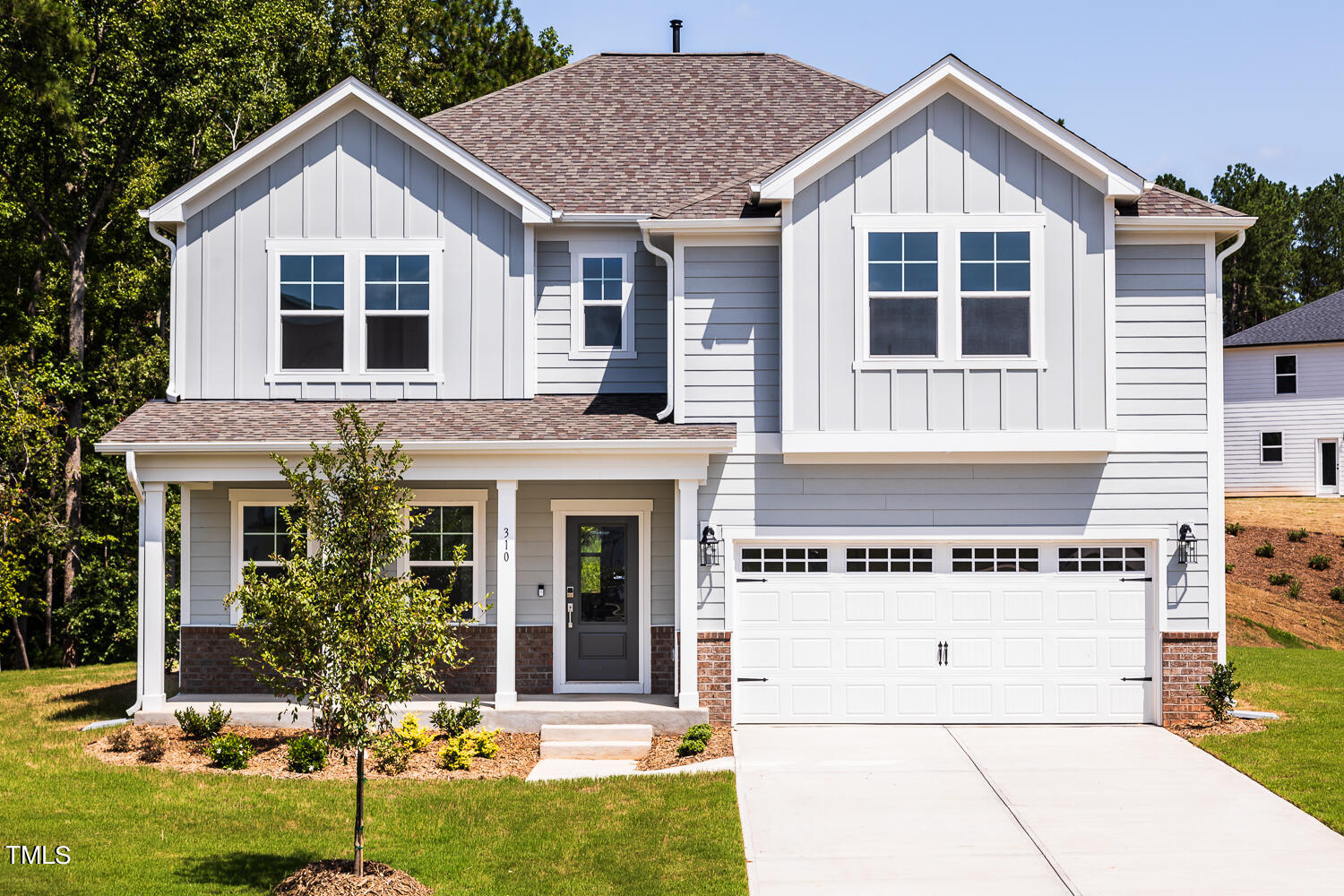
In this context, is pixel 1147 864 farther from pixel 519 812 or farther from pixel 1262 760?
pixel 519 812

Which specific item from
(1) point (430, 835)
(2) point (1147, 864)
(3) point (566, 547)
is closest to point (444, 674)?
(3) point (566, 547)

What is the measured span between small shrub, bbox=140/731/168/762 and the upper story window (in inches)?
1399

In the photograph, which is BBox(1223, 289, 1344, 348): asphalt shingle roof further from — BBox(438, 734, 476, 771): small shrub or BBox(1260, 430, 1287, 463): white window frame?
BBox(438, 734, 476, 771): small shrub

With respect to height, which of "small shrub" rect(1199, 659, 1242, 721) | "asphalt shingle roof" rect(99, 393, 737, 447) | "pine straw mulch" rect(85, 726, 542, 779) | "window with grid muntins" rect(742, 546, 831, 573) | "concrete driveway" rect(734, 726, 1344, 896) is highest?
"asphalt shingle roof" rect(99, 393, 737, 447)

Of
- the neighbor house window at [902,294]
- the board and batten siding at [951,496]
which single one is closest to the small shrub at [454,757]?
the board and batten siding at [951,496]

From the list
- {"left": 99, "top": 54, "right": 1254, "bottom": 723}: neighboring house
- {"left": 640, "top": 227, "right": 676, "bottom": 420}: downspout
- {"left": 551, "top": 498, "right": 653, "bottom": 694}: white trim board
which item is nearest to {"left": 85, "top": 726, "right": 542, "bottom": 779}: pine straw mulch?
{"left": 99, "top": 54, "right": 1254, "bottom": 723}: neighboring house

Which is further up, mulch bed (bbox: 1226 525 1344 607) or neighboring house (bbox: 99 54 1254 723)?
neighboring house (bbox: 99 54 1254 723)

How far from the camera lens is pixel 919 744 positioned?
1275 cm

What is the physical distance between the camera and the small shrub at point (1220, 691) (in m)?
13.4

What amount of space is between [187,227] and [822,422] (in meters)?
8.50

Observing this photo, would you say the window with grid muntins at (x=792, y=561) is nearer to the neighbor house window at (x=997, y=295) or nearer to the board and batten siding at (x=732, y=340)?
the board and batten siding at (x=732, y=340)

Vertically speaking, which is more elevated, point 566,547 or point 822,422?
point 822,422

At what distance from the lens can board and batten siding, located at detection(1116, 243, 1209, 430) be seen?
13.8 meters

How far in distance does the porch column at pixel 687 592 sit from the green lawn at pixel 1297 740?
18.4 ft
